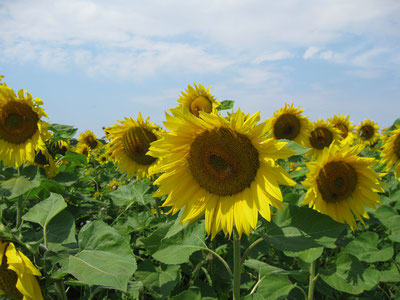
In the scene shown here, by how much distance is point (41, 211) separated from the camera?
206cm

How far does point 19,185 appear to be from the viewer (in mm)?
2631

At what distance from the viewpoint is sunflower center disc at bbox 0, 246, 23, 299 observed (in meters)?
1.58

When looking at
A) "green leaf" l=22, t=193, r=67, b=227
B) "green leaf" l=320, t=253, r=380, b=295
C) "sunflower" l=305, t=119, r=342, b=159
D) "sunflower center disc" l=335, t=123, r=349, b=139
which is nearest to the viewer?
"green leaf" l=22, t=193, r=67, b=227

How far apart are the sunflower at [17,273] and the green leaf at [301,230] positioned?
3.90 feet

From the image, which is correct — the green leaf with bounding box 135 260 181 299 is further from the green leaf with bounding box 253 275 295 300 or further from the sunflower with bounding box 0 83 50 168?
the sunflower with bounding box 0 83 50 168

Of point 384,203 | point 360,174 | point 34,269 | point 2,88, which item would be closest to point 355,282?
point 360,174

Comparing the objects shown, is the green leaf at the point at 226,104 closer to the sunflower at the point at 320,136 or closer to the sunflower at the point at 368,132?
the sunflower at the point at 320,136

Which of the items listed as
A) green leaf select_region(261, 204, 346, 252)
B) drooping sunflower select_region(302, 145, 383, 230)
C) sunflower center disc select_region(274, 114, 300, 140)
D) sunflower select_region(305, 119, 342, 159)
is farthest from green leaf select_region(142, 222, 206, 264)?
sunflower select_region(305, 119, 342, 159)

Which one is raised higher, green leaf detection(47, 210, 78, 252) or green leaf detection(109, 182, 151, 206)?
green leaf detection(47, 210, 78, 252)

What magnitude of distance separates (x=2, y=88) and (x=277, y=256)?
132 inches

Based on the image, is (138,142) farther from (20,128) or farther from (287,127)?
(287,127)

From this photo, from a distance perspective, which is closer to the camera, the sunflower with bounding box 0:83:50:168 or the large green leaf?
the large green leaf

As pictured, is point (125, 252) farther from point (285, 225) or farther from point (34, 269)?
point (285, 225)

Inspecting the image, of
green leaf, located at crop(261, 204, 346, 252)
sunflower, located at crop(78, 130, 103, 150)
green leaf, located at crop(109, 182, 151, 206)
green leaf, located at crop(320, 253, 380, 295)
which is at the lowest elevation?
sunflower, located at crop(78, 130, 103, 150)
